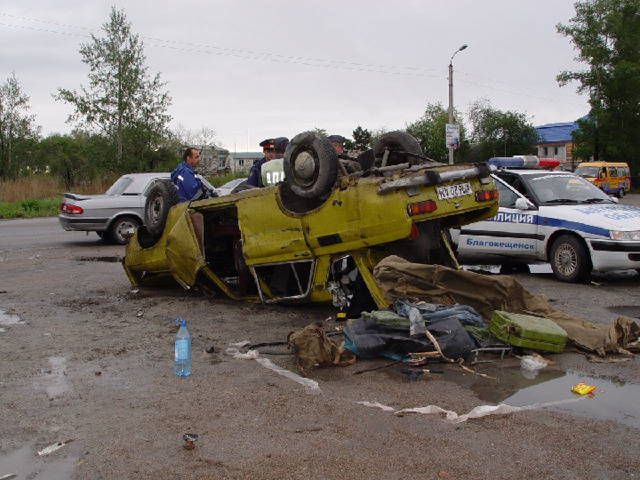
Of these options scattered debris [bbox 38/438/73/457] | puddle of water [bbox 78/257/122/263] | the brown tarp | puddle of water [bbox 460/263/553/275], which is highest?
the brown tarp

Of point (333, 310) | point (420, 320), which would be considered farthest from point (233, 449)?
point (333, 310)

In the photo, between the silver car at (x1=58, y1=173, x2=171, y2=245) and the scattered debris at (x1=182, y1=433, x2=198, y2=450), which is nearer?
the scattered debris at (x1=182, y1=433, x2=198, y2=450)

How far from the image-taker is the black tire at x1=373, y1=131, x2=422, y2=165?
6.62 m

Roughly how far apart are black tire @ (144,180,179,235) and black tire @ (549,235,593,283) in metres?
5.22

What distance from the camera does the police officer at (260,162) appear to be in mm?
7695

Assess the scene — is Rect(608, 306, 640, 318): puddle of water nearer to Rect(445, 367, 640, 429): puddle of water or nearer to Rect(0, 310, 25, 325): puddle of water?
Rect(445, 367, 640, 429): puddle of water

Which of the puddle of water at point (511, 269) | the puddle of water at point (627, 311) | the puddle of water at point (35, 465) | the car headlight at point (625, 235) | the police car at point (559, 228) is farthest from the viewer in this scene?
the puddle of water at point (511, 269)

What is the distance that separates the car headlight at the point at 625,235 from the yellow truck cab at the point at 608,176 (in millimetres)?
28597

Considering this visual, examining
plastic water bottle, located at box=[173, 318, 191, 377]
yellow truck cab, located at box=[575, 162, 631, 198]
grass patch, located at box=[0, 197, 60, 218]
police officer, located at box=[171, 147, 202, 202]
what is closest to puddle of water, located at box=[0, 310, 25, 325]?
police officer, located at box=[171, 147, 202, 202]

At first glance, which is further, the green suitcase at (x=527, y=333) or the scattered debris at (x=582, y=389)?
the green suitcase at (x=527, y=333)

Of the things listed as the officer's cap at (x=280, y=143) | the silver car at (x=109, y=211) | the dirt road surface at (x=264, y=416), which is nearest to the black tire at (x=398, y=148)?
the officer's cap at (x=280, y=143)

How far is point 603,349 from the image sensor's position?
4930 mm

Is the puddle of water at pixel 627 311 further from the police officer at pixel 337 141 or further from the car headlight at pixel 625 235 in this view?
the police officer at pixel 337 141

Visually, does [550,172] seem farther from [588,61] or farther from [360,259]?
[588,61]
